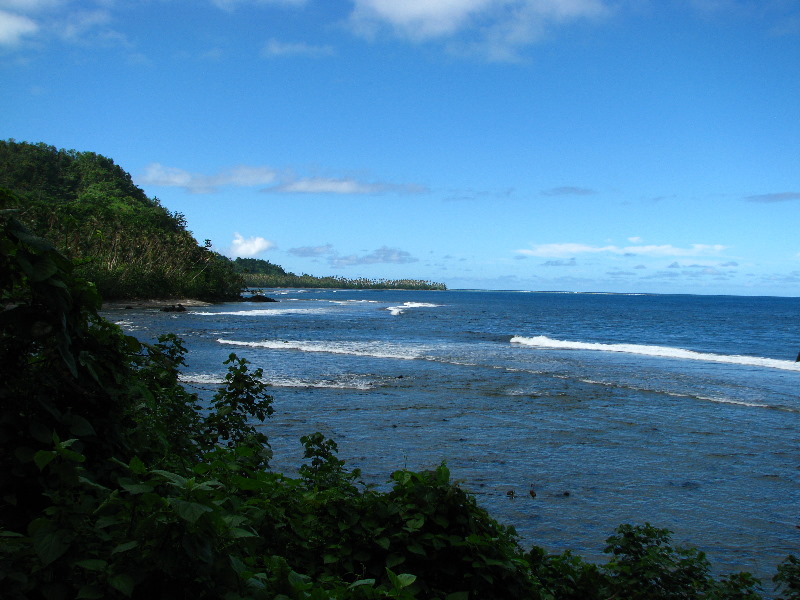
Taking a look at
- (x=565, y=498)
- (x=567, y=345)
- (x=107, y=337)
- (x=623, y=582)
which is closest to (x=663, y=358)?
(x=567, y=345)

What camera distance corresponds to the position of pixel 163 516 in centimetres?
216

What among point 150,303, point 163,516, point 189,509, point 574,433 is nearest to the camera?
point 189,509

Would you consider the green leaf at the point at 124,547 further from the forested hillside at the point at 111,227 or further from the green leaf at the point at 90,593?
the forested hillside at the point at 111,227

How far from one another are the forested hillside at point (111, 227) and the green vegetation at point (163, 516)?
5412 cm

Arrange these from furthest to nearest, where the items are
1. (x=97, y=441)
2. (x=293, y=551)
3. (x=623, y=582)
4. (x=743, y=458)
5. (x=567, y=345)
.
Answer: (x=567, y=345), (x=743, y=458), (x=623, y=582), (x=293, y=551), (x=97, y=441)

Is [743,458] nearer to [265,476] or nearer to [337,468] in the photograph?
[337,468]

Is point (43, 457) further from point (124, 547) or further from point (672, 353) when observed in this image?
point (672, 353)

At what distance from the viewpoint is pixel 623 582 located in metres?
4.47

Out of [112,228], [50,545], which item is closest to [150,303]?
[112,228]

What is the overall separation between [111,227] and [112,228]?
0.87ft

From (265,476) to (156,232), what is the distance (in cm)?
9324

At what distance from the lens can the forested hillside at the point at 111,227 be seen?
71625 millimetres

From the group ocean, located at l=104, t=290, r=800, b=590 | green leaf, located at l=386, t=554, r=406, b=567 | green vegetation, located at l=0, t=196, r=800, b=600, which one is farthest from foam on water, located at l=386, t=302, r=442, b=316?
green leaf, located at l=386, t=554, r=406, b=567

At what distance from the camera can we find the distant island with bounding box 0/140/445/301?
71.7 m
